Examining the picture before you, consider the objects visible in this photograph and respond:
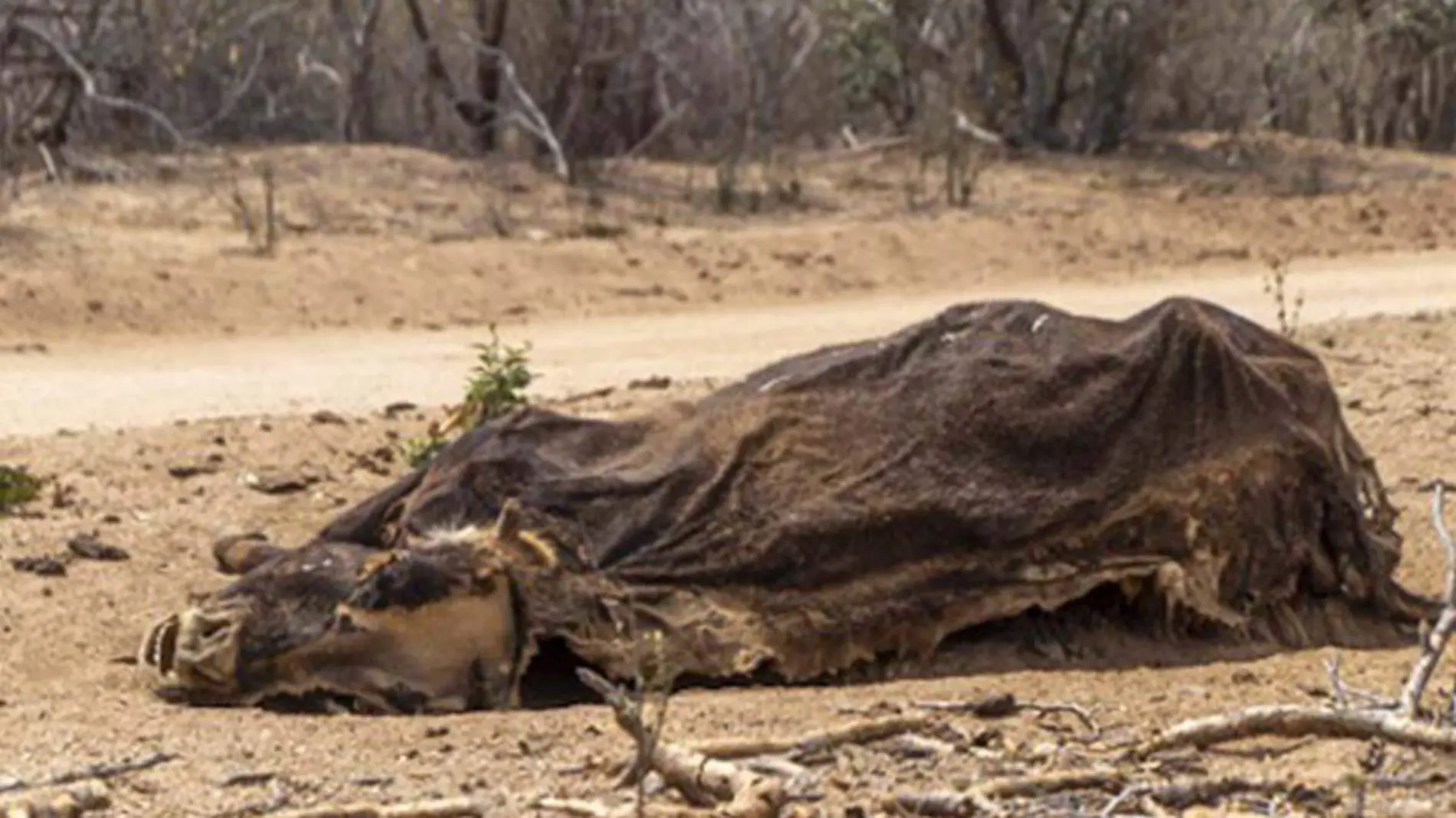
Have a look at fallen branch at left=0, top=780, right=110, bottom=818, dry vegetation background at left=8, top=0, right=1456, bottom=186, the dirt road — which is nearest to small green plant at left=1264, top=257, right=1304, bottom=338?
the dirt road

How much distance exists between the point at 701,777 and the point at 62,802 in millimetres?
1120

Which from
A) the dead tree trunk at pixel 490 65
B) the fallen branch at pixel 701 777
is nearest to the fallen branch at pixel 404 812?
the fallen branch at pixel 701 777

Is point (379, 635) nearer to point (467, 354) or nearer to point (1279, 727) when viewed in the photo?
point (1279, 727)

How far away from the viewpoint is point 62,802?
196 inches

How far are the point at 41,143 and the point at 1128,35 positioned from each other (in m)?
8.69

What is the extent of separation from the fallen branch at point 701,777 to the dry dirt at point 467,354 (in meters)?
0.12

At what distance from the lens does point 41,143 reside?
1734 centimetres

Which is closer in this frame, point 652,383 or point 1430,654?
point 1430,654

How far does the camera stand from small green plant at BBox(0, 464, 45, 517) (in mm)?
7918

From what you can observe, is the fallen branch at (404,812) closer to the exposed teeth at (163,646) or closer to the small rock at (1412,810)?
the exposed teeth at (163,646)

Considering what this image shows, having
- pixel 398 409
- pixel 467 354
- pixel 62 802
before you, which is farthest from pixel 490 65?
pixel 62 802

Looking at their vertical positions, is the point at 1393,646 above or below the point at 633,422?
below

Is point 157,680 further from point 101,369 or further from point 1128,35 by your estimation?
point 1128,35

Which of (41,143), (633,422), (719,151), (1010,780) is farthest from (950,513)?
(719,151)
